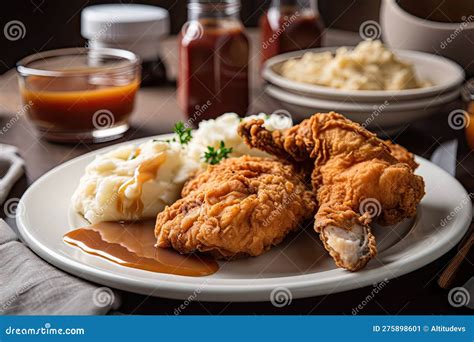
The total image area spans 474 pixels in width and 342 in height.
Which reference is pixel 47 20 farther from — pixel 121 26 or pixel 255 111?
pixel 255 111

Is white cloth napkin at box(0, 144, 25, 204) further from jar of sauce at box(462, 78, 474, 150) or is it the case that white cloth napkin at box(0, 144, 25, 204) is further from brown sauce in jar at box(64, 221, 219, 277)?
jar of sauce at box(462, 78, 474, 150)

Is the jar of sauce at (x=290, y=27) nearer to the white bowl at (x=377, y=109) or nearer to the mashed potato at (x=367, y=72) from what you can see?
the mashed potato at (x=367, y=72)

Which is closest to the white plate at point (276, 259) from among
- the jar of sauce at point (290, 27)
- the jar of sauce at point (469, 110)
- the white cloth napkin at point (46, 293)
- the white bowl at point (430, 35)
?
the white cloth napkin at point (46, 293)

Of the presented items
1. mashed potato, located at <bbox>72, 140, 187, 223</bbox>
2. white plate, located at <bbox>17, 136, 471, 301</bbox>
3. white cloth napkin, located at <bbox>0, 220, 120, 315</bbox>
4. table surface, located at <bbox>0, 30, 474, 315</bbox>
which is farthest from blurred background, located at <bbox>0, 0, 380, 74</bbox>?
white cloth napkin, located at <bbox>0, 220, 120, 315</bbox>

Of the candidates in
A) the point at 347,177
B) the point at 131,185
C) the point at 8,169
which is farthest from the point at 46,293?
the point at 8,169

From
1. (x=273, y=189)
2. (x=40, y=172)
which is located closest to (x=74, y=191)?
(x=40, y=172)
